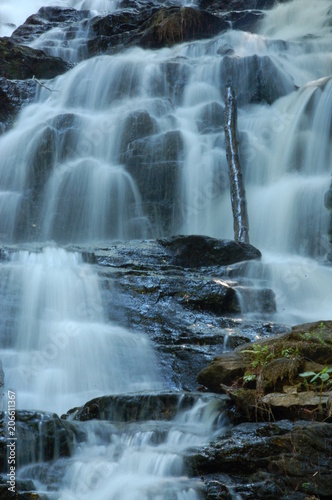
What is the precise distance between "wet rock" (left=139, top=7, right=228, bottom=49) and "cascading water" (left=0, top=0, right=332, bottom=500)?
47 cm

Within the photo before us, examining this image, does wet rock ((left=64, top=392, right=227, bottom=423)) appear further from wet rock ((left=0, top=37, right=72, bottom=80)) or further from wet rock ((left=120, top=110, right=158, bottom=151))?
wet rock ((left=0, top=37, right=72, bottom=80))

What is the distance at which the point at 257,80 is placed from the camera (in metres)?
14.7

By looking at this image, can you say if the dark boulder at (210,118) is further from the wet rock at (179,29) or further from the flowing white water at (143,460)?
the flowing white water at (143,460)

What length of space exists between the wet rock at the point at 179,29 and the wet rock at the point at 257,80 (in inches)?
135

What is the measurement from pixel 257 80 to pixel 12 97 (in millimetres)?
6839

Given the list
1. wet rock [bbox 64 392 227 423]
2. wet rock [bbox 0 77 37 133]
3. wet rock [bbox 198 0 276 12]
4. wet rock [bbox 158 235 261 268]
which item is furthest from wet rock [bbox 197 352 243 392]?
wet rock [bbox 198 0 276 12]

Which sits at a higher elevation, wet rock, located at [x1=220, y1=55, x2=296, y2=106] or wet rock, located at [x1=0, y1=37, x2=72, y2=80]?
wet rock, located at [x1=0, y1=37, x2=72, y2=80]

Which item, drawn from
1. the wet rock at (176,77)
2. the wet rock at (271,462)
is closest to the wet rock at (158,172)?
the wet rock at (176,77)

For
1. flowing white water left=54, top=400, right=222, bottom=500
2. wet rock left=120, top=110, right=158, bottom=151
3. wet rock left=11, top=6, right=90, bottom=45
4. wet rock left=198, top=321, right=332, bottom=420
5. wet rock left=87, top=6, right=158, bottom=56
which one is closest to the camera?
flowing white water left=54, top=400, right=222, bottom=500

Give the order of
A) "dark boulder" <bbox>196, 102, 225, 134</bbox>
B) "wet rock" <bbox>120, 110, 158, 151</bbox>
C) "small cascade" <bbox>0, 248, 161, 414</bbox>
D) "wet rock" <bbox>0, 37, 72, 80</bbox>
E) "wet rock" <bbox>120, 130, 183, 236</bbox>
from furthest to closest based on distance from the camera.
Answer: "wet rock" <bbox>0, 37, 72, 80</bbox> < "dark boulder" <bbox>196, 102, 225, 134</bbox> < "wet rock" <bbox>120, 110, 158, 151</bbox> < "wet rock" <bbox>120, 130, 183, 236</bbox> < "small cascade" <bbox>0, 248, 161, 414</bbox>

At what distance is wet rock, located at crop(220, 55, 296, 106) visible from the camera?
14531 mm

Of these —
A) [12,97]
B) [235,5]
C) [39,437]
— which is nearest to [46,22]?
[235,5]

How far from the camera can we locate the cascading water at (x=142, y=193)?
221 inches

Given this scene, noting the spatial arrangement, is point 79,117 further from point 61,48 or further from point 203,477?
point 203,477
